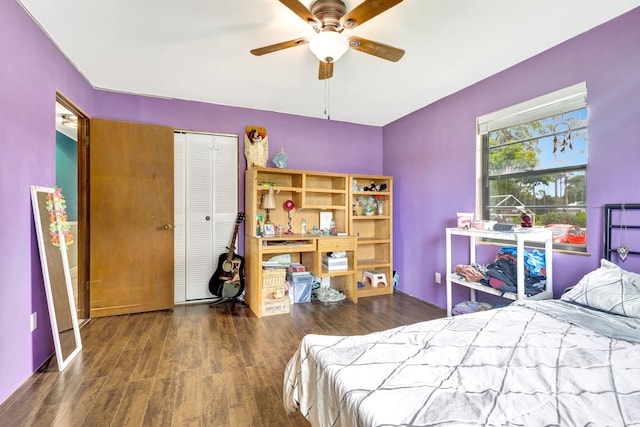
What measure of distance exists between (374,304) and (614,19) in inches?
128

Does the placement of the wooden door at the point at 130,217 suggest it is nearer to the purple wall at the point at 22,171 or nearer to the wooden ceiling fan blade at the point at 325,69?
the purple wall at the point at 22,171

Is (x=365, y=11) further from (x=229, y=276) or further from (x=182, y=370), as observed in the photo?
(x=229, y=276)

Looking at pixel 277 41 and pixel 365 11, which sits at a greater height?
pixel 277 41

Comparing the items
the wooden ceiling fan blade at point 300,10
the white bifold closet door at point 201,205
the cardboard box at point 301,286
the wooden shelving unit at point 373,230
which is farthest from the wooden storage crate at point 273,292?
the wooden ceiling fan blade at point 300,10

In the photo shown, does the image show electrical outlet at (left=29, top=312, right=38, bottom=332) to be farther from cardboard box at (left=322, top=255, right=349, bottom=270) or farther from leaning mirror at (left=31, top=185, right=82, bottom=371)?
cardboard box at (left=322, top=255, right=349, bottom=270)

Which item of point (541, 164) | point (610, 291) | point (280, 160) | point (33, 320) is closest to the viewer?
point (610, 291)

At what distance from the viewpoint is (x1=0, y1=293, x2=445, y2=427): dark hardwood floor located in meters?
1.70

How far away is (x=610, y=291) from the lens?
1819mm

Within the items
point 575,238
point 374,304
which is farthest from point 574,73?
point 374,304

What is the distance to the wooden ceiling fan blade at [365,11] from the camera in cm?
159

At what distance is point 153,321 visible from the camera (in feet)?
10.2

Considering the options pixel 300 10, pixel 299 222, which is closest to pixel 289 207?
pixel 299 222

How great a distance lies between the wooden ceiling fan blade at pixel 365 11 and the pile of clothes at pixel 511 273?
2197 millimetres

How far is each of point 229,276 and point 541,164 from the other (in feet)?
11.3
